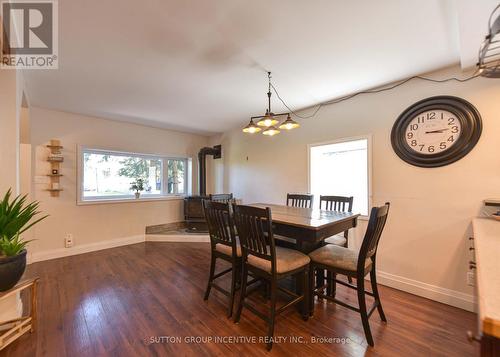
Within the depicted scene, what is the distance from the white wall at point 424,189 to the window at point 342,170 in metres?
0.15

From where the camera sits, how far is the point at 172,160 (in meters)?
5.07

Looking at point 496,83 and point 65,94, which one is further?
point 65,94

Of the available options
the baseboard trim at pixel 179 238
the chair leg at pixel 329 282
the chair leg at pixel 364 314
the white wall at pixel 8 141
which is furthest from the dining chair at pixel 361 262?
the baseboard trim at pixel 179 238

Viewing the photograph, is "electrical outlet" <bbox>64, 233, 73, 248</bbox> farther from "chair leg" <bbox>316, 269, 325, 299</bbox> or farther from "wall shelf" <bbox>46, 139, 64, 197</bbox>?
"chair leg" <bbox>316, 269, 325, 299</bbox>

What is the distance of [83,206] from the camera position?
3773 mm

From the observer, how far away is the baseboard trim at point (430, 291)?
2118mm

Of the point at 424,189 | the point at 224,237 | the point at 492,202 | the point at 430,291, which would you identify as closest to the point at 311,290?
the point at 224,237

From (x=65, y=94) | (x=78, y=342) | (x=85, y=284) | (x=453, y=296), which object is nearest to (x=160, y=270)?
(x=85, y=284)

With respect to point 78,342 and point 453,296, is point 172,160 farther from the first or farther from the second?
point 453,296

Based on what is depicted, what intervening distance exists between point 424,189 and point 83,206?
4.99 meters

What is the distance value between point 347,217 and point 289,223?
0.65 m

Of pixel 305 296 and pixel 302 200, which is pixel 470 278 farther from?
pixel 302 200

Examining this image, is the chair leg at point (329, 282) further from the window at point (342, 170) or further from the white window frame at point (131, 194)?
the white window frame at point (131, 194)

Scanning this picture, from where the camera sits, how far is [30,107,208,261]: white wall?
11.2 ft
